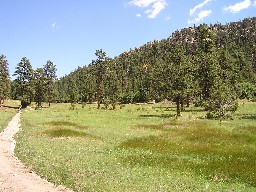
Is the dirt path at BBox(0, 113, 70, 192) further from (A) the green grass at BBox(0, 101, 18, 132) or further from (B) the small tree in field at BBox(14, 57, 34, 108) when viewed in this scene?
(B) the small tree in field at BBox(14, 57, 34, 108)

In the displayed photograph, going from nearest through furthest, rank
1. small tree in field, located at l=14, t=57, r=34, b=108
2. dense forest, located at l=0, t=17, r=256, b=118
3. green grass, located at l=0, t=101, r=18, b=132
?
green grass, located at l=0, t=101, r=18, b=132
dense forest, located at l=0, t=17, r=256, b=118
small tree in field, located at l=14, t=57, r=34, b=108

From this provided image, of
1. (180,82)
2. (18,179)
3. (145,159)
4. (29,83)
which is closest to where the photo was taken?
(18,179)

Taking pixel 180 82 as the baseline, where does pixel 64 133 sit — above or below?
below

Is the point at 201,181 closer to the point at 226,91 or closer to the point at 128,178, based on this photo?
the point at 128,178

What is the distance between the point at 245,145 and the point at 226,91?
39131 millimetres

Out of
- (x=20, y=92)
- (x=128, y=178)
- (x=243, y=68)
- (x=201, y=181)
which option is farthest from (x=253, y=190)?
(x=243, y=68)

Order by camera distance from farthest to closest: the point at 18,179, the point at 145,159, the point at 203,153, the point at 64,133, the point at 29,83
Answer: the point at 29,83
the point at 64,133
the point at 203,153
the point at 145,159
the point at 18,179

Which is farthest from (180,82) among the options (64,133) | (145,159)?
(145,159)

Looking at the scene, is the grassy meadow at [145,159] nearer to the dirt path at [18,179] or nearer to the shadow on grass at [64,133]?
the shadow on grass at [64,133]

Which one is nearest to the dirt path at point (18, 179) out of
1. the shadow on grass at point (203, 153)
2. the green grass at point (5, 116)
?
the shadow on grass at point (203, 153)

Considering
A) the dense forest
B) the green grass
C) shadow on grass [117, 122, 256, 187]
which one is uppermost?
the dense forest

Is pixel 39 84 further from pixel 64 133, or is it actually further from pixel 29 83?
pixel 64 133

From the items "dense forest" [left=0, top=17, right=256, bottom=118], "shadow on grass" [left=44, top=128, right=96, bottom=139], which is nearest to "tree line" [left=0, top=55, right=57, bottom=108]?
"dense forest" [left=0, top=17, right=256, bottom=118]

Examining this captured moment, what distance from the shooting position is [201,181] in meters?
22.7
